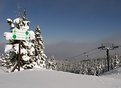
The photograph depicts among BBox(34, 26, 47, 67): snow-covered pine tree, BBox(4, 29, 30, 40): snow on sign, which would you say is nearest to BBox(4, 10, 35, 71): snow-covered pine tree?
BBox(4, 29, 30, 40): snow on sign

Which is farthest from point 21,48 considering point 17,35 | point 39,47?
point 39,47

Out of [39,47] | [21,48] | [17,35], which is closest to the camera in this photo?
[17,35]

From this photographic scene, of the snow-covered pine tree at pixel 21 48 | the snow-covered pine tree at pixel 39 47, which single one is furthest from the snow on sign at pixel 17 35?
the snow-covered pine tree at pixel 39 47

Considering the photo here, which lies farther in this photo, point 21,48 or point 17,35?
point 21,48

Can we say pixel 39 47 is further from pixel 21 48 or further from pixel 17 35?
pixel 17 35

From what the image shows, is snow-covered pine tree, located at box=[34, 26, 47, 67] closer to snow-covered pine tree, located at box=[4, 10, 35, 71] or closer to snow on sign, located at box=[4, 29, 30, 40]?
snow-covered pine tree, located at box=[4, 10, 35, 71]

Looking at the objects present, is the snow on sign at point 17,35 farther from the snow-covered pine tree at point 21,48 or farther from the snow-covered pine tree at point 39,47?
the snow-covered pine tree at point 39,47

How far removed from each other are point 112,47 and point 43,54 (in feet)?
50.1

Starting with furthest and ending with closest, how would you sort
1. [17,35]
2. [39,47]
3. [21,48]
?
[39,47]
[21,48]
[17,35]

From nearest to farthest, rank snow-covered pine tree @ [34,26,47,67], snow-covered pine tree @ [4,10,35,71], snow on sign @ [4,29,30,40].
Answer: snow on sign @ [4,29,30,40]
snow-covered pine tree @ [4,10,35,71]
snow-covered pine tree @ [34,26,47,67]

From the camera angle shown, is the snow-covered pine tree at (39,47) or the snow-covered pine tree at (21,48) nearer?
the snow-covered pine tree at (21,48)

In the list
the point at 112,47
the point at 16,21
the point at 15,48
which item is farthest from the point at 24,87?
the point at 112,47

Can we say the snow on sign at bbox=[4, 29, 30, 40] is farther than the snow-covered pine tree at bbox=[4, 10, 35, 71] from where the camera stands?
No

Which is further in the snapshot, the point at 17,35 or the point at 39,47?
the point at 39,47
